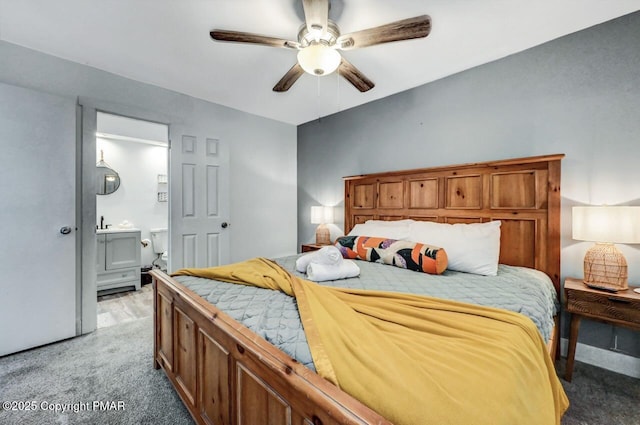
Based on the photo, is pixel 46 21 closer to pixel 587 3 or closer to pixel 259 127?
pixel 259 127

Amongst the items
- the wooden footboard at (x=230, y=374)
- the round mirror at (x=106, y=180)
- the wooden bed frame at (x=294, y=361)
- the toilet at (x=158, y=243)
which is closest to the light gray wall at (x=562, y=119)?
the wooden bed frame at (x=294, y=361)

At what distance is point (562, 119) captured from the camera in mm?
2115

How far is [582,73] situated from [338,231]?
107 inches

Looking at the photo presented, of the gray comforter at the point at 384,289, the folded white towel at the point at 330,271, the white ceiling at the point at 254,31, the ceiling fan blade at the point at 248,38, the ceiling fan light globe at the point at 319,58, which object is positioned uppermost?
the white ceiling at the point at 254,31

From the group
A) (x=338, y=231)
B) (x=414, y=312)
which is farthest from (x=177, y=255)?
(x=414, y=312)

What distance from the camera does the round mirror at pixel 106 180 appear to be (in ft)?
13.7

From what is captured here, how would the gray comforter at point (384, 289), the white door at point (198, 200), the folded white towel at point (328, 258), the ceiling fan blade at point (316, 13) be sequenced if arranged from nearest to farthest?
the gray comforter at point (384, 289)
the ceiling fan blade at point (316, 13)
the folded white towel at point (328, 258)
the white door at point (198, 200)

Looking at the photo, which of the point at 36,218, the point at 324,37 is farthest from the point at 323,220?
the point at 36,218

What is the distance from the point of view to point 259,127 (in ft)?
12.8

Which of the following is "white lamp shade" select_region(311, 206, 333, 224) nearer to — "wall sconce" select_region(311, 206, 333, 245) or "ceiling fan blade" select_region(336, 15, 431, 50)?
"wall sconce" select_region(311, 206, 333, 245)

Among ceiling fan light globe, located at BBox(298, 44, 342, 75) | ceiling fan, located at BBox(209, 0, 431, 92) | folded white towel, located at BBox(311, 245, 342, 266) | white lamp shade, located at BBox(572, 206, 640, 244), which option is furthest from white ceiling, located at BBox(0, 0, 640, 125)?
folded white towel, located at BBox(311, 245, 342, 266)

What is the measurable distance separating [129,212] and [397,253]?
4.42 meters

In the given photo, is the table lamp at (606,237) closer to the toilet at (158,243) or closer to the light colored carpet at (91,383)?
the light colored carpet at (91,383)

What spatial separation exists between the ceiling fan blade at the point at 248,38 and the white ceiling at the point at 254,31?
0.26 m
